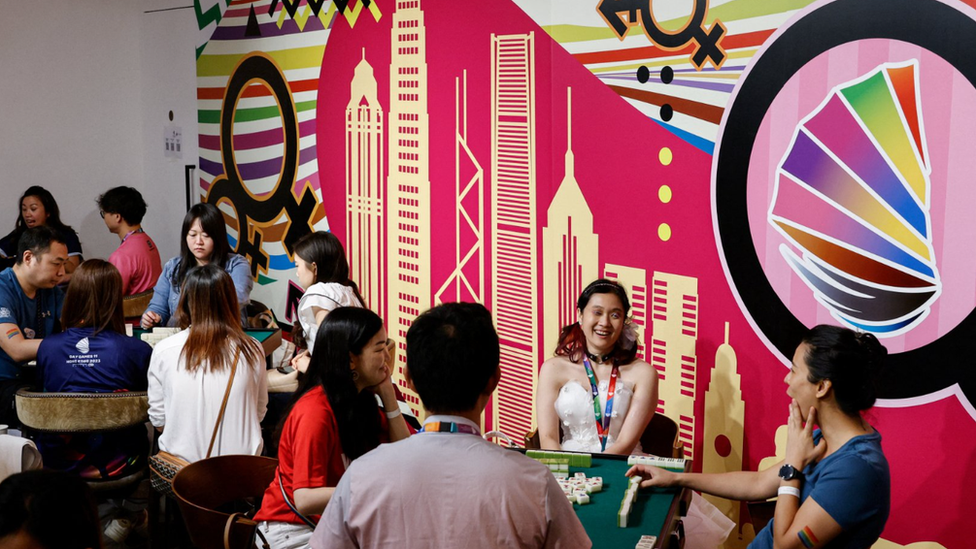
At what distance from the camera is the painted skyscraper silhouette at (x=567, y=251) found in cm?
422

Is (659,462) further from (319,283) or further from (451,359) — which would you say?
(319,283)

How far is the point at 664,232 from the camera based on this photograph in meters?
3.86

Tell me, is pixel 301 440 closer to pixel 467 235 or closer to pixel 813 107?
pixel 813 107

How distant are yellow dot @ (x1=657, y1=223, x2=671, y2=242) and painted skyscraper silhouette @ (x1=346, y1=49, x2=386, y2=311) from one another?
219 cm

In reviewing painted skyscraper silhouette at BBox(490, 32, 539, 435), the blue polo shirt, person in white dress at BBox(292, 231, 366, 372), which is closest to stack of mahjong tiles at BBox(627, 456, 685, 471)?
painted skyscraper silhouette at BBox(490, 32, 539, 435)

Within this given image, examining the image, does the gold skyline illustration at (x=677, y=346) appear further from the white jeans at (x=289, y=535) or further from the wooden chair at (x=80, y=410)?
the wooden chair at (x=80, y=410)

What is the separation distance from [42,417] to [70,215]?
15.2 ft

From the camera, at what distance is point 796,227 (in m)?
3.36

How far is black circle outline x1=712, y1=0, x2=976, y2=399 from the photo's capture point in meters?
2.90

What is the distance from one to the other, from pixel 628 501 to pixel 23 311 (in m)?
3.46

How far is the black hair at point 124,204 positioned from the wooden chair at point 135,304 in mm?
586

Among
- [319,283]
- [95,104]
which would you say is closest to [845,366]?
[319,283]

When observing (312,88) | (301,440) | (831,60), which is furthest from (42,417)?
(831,60)

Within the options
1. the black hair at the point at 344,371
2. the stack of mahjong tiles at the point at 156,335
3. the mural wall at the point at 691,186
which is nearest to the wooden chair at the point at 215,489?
the black hair at the point at 344,371
